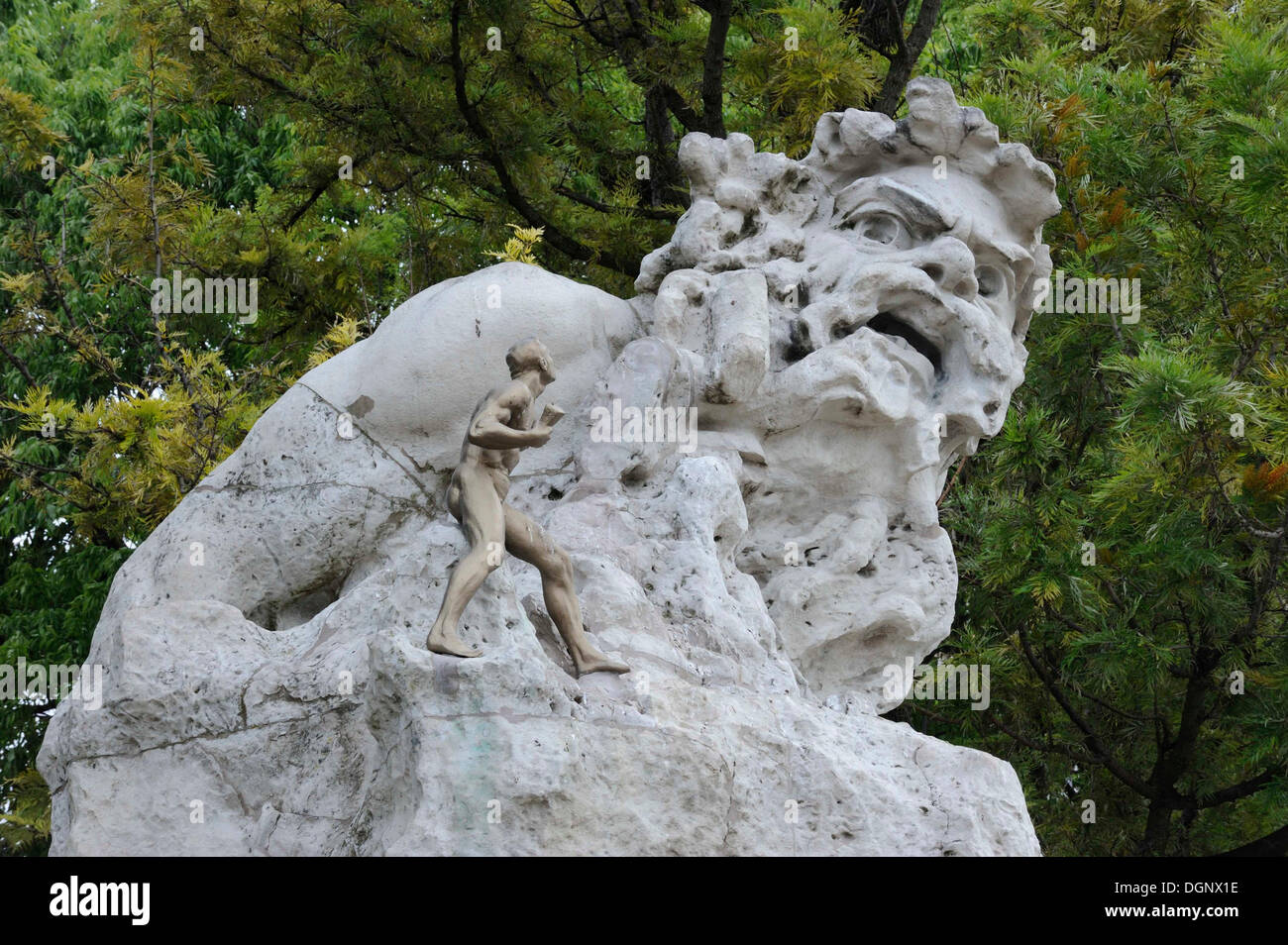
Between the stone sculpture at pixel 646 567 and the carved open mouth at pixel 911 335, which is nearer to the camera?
the stone sculpture at pixel 646 567

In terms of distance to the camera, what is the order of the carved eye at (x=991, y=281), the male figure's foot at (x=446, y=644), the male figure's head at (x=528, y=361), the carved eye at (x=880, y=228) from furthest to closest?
the carved eye at (x=991, y=281)
the carved eye at (x=880, y=228)
the male figure's head at (x=528, y=361)
the male figure's foot at (x=446, y=644)

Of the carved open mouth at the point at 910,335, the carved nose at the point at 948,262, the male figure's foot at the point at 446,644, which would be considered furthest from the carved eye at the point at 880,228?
the male figure's foot at the point at 446,644

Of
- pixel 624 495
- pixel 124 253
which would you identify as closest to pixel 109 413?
pixel 124 253

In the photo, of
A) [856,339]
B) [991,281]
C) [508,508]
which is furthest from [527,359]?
[991,281]

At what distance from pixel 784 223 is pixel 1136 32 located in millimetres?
5654

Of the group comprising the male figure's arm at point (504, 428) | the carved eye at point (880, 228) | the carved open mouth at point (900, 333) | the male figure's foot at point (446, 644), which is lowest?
the male figure's foot at point (446, 644)

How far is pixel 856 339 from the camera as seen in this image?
5.88 meters

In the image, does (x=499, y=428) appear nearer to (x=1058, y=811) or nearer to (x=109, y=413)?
(x=109, y=413)

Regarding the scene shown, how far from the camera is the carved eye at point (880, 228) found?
6242 mm

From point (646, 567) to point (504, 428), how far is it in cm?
76

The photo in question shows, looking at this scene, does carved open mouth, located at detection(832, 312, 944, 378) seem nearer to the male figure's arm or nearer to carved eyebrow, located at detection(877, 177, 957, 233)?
carved eyebrow, located at detection(877, 177, 957, 233)

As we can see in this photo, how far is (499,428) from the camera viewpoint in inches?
185

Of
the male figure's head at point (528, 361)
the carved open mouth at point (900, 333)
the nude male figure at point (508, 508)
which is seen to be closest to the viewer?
the nude male figure at point (508, 508)

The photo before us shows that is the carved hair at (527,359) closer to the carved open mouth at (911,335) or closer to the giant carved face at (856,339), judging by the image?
the giant carved face at (856,339)
